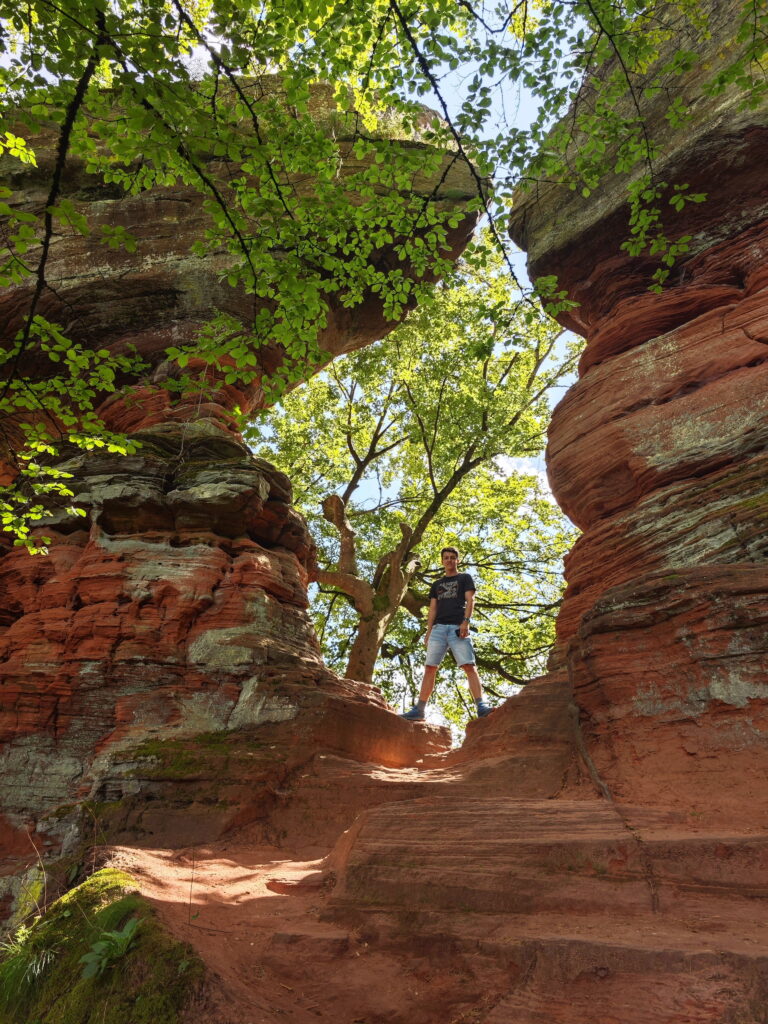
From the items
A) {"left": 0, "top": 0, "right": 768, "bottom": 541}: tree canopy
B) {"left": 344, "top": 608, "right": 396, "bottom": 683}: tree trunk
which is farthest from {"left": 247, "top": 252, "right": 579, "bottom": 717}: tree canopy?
{"left": 0, "top": 0, "right": 768, "bottom": 541}: tree canopy

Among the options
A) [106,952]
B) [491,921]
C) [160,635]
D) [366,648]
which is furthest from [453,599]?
[106,952]

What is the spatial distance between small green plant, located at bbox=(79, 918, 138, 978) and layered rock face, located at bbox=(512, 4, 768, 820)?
13.8 feet

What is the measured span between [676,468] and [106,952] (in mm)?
8081

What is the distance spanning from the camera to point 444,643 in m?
11.5

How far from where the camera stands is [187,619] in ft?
32.7

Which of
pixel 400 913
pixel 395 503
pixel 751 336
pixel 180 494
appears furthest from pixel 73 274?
pixel 400 913

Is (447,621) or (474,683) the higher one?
(447,621)

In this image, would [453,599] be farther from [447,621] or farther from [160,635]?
[160,635]

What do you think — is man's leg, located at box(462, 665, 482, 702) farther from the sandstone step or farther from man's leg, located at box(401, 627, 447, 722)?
the sandstone step

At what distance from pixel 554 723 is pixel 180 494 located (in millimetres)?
7357

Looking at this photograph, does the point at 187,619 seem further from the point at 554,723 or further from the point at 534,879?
the point at 534,879

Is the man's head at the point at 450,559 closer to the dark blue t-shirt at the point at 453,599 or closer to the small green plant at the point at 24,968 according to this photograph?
the dark blue t-shirt at the point at 453,599

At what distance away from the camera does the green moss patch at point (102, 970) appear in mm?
3332

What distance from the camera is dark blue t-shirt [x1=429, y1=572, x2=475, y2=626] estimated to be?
37.6 feet
